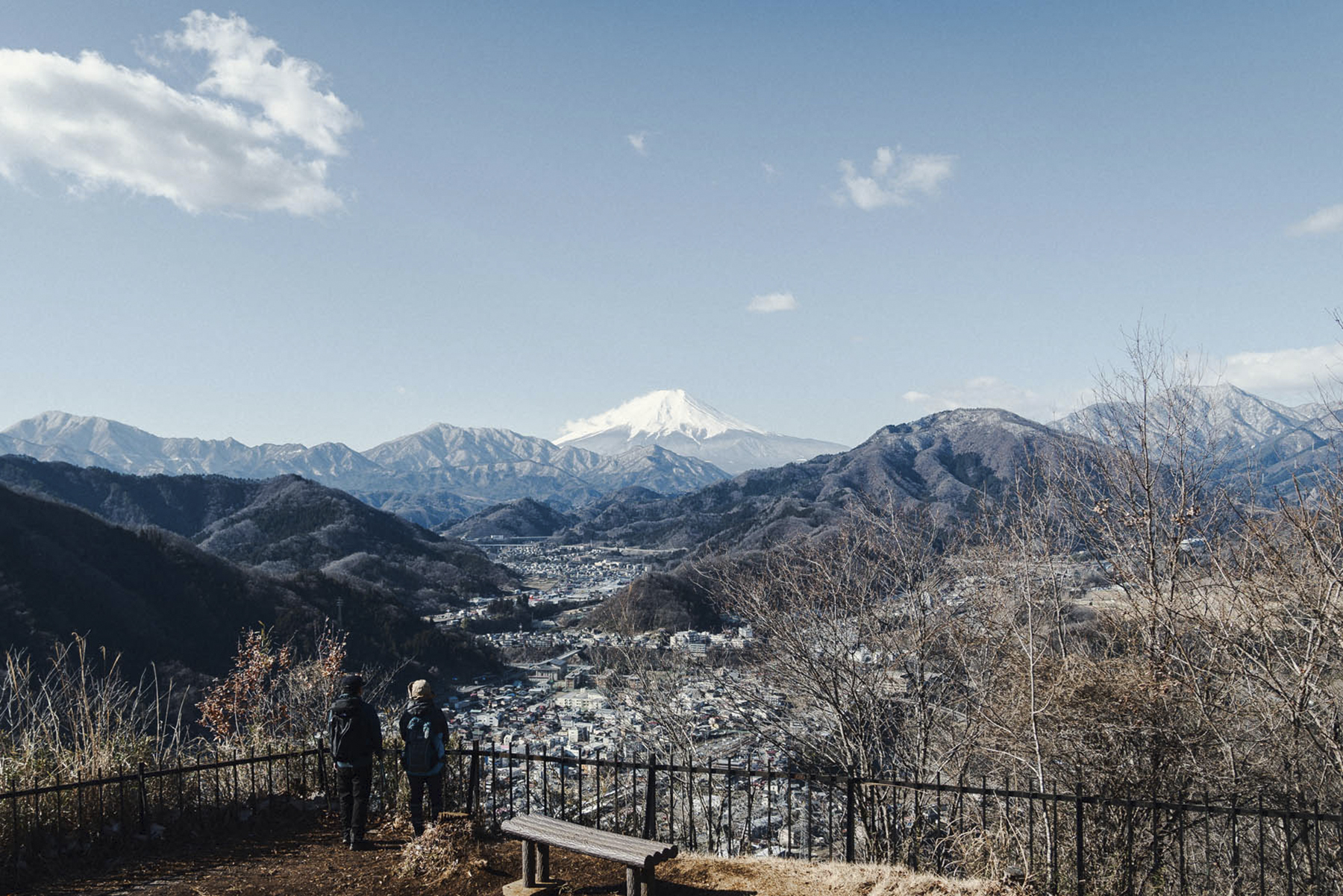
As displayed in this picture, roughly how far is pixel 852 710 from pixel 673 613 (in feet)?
133

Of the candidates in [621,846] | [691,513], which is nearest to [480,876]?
[621,846]

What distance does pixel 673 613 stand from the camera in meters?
51.6

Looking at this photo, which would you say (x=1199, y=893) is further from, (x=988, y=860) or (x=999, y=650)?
(x=999, y=650)

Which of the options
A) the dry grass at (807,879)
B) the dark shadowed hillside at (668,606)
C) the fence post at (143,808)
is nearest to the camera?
the dry grass at (807,879)

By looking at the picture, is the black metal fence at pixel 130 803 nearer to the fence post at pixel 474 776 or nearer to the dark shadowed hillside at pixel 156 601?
the fence post at pixel 474 776

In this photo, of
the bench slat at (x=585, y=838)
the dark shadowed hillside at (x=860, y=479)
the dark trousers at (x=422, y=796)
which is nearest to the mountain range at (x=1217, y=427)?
the bench slat at (x=585, y=838)

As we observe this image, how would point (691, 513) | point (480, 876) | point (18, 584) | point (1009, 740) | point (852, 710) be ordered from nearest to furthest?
point (480, 876) < point (1009, 740) < point (852, 710) < point (18, 584) < point (691, 513)

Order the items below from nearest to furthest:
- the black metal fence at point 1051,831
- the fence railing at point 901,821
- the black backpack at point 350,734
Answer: the black metal fence at point 1051,831
the fence railing at point 901,821
the black backpack at point 350,734

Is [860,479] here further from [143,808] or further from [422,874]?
[143,808]

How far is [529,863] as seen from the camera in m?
6.25

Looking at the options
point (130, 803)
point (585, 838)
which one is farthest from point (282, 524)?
point (585, 838)

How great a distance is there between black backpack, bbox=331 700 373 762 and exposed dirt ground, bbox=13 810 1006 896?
0.97 metres

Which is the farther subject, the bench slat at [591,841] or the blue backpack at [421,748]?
the blue backpack at [421,748]

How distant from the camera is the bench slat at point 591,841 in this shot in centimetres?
540
